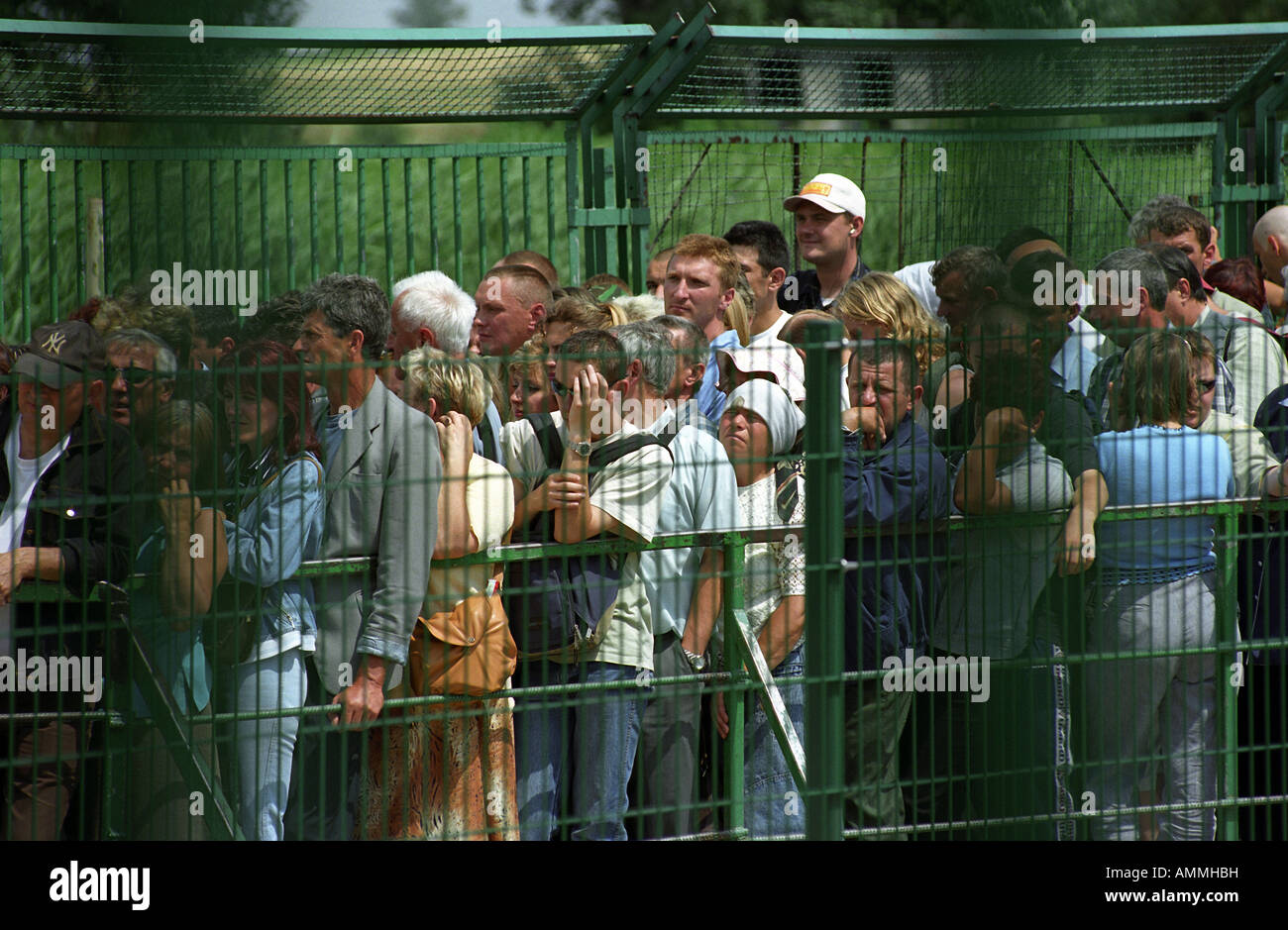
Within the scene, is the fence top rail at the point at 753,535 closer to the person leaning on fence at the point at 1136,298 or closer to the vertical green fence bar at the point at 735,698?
the vertical green fence bar at the point at 735,698

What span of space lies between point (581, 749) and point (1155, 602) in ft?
5.22

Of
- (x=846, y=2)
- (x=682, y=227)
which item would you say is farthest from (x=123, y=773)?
(x=846, y=2)

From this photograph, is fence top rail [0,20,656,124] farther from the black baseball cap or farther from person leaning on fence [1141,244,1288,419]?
person leaning on fence [1141,244,1288,419]

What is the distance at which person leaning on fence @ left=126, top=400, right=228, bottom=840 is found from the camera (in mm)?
2949

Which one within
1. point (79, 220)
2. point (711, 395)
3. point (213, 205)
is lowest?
point (213, 205)

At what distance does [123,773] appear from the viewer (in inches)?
121

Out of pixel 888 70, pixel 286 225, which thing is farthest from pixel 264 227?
pixel 888 70

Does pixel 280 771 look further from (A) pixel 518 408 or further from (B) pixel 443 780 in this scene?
(A) pixel 518 408

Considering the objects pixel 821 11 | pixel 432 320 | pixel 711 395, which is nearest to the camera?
pixel 711 395

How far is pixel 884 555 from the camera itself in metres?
3.53

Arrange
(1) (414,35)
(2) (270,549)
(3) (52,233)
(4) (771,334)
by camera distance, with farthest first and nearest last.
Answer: (3) (52,233), (1) (414,35), (4) (771,334), (2) (270,549)

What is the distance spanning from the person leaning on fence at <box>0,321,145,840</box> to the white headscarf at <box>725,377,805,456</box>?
1363 millimetres

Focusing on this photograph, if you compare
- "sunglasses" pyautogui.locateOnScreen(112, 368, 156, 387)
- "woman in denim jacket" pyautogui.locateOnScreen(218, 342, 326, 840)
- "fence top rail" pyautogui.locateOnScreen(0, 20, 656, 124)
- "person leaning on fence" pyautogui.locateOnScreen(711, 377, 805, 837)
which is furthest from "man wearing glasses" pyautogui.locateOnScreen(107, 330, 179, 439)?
"fence top rail" pyautogui.locateOnScreen(0, 20, 656, 124)

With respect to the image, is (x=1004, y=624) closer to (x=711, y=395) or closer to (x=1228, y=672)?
(x=1228, y=672)
